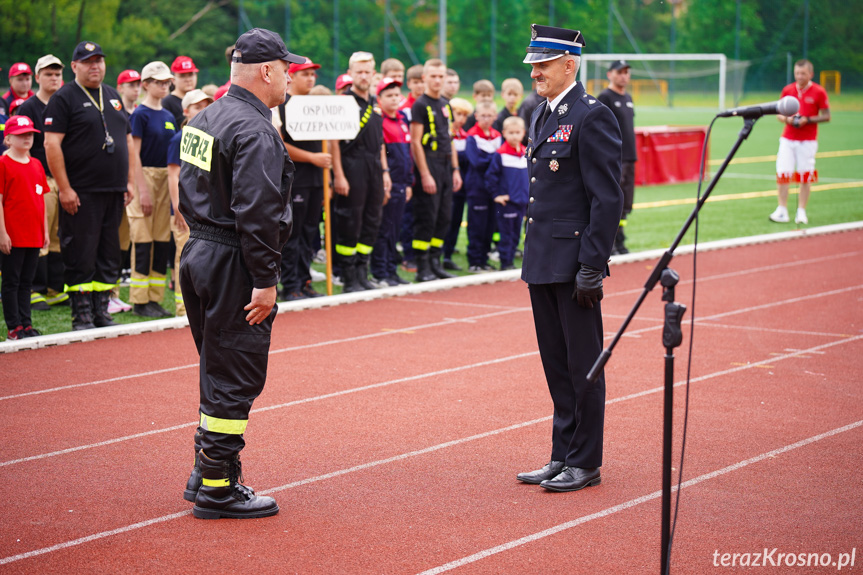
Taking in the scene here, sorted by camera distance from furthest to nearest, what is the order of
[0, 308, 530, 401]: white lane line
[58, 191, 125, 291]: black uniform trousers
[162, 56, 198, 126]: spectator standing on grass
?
1. [162, 56, 198, 126]: spectator standing on grass
2. [58, 191, 125, 291]: black uniform trousers
3. [0, 308, 530, 401]: white lane line

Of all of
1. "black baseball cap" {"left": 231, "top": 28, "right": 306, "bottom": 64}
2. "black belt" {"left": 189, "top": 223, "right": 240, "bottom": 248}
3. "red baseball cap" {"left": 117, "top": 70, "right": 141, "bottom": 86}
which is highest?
"black baseball cap" {"left": 231, "top": 28, "right": 306, "bottom": 64}

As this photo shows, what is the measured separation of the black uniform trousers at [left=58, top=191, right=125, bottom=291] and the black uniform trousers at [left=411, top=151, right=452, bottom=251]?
143 inches

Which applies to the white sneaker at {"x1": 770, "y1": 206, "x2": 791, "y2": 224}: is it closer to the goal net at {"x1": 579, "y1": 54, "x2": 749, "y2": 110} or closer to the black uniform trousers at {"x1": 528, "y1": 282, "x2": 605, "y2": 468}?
the black uniform trousers at {"x1": 528, "y1": 282, "x2": 605, "y2": 468}

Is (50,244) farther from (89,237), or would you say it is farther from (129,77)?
(129,77)

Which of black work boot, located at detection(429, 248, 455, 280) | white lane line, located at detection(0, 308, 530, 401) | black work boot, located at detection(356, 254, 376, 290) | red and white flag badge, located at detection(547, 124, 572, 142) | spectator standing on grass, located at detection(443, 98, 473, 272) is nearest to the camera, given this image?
red and white flag badge, located at detection(547, 124, 572, 142)

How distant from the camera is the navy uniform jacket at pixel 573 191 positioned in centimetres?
519

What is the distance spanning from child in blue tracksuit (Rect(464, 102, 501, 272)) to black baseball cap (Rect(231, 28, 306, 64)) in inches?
314

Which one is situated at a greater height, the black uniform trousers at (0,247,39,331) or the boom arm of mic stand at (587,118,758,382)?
the boom arm of mic stand at (587,118,758,382)

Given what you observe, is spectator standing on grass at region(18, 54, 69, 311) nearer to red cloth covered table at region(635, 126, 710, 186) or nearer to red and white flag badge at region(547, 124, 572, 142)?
red and white flag badge at region(547, 124, 572, 142)

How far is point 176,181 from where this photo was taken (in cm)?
973

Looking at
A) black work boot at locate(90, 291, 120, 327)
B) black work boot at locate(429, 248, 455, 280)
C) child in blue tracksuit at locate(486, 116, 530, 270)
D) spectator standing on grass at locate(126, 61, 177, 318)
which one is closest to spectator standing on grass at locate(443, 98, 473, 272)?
child in blue tracksuit at locate(486, 116, 530, 270)

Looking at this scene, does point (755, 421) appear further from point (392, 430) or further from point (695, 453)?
point (392, 430)

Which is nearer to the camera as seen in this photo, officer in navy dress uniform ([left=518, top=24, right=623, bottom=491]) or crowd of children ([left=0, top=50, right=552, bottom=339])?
officer in navy dress uniform ([left=518, top=24, right=623, bottom=491])

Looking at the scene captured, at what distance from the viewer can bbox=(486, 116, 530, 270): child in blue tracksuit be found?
498 inches
